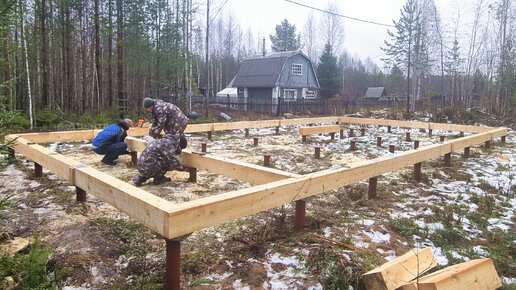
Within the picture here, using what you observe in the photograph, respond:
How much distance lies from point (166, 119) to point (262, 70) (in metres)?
27.6

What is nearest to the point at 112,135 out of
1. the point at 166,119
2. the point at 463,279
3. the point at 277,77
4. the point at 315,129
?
the point at 166,119

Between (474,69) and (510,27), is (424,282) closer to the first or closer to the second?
(510,27)

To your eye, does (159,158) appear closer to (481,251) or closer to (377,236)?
(377,236)

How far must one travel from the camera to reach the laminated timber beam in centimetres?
385

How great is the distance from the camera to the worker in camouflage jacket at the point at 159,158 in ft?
16.4

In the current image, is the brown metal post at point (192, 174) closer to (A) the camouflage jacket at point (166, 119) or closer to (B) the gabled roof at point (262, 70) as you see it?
(A) the camouflage jacket at point (166, 119)

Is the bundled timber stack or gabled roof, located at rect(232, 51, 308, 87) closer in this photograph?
the bundled timber stack

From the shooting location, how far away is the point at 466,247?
3.34 m

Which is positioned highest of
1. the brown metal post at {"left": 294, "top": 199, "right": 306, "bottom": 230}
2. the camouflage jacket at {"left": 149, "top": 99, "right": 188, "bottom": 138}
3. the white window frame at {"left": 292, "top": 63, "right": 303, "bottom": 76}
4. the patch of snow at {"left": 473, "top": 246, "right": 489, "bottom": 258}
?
the white window frame at {"left": 292, "top": 63, "right": 303, "bottom": 76}

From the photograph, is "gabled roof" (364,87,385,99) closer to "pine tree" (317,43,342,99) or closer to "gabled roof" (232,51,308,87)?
"pine tree" (317,43,342,99)

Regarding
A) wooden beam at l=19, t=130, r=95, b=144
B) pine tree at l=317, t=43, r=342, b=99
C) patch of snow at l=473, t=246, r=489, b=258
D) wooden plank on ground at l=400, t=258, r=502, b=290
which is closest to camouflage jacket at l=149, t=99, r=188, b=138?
wooden beam at l=19, t=130, r=95, b=144

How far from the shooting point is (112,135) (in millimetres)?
6609

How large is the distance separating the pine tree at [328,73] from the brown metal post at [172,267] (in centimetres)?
3542

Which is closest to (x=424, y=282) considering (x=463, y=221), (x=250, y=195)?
(x=250, y=195)
